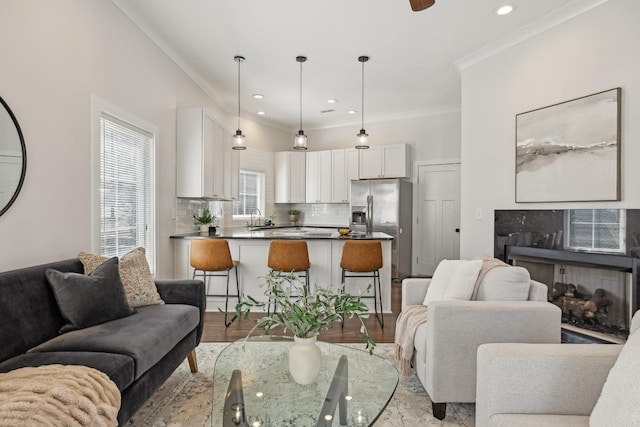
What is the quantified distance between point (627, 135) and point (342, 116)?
183 inches

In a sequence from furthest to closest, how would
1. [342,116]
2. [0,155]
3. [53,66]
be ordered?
[342,116]
[53,66]
[0,155]

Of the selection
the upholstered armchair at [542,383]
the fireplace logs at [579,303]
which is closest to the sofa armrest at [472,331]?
the upholstered armchair at [542,383]

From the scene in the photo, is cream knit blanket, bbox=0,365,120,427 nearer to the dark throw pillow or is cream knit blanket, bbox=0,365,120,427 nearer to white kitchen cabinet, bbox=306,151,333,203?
the dark throw pillow

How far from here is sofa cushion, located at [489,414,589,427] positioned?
1212mm

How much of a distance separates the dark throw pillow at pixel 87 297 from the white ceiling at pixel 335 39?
239 cm

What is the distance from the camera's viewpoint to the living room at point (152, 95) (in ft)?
7.23

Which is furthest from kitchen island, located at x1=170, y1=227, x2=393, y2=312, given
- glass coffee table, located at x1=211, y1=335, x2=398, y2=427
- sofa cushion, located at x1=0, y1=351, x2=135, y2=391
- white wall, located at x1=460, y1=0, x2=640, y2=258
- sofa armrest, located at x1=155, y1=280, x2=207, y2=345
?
sofa cushion, located at x1=0, y1=351, x2=135, y2=391

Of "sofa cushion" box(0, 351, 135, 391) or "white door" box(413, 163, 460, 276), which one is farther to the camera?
"white door" box(413, 163, 460, 276)

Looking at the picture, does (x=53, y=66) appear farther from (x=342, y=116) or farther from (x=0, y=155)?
(x=342, y=116)

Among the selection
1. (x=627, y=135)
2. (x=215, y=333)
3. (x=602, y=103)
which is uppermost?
(x=602, y=103)

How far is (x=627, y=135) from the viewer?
107 inches

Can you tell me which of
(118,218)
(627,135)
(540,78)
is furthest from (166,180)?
(627,135)

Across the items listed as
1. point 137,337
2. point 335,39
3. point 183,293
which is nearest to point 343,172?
point 335,39

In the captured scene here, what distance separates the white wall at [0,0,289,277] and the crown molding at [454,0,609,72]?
354cm
